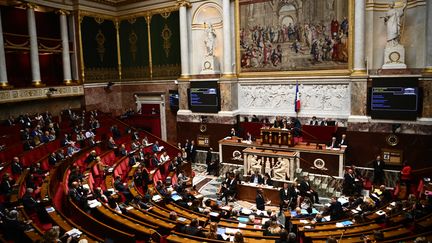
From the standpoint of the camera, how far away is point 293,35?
17016 millimetres

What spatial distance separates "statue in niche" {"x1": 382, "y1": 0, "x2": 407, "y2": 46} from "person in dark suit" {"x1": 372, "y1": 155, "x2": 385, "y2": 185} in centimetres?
508

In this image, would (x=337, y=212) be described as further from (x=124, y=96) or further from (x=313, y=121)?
(x=124, y=96)

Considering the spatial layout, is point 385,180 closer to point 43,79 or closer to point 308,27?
point 308,27

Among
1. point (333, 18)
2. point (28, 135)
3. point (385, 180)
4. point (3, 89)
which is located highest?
point (333, 18)

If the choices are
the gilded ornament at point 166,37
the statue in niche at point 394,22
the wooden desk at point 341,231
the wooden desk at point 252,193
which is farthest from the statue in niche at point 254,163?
the gilded ornament at point 166,37

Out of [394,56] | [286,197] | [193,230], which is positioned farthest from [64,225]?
[394,56]

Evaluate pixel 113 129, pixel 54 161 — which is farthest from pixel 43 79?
pixel 54 161

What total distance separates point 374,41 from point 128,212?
12927 mm

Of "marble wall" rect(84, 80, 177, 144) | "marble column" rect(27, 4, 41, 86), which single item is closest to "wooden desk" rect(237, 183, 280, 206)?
"marble wall" rect(84, 80, 177, 144)

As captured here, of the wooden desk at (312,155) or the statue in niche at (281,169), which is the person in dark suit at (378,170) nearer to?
the wooden desk at (312,155)

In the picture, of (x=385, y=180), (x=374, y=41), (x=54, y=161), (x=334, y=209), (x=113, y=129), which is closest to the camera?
(x=334, y=209)

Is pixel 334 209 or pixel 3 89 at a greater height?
pixel 3 89

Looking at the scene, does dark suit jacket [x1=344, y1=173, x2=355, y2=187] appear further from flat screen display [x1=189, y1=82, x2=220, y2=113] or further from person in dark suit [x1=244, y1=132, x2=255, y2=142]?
flat screen display [x1=189, y1=82, x2=220, y2=113]

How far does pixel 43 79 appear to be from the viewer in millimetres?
20688
